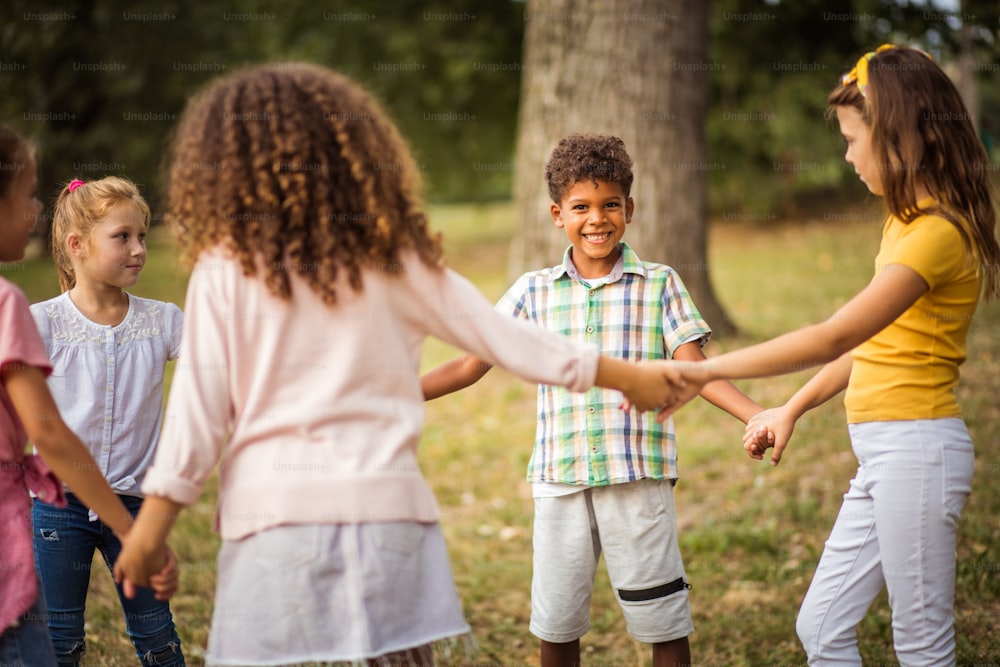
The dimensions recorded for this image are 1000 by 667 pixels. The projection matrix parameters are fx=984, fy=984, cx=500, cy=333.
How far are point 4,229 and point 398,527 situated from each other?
1.16m

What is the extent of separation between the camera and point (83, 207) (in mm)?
3047

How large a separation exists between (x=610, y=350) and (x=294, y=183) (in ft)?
4.11

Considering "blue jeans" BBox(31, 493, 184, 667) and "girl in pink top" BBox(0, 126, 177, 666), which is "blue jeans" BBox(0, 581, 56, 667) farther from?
"blue jeans" BBox(31, 493, 184, 667)

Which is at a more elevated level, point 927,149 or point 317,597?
point 927,149

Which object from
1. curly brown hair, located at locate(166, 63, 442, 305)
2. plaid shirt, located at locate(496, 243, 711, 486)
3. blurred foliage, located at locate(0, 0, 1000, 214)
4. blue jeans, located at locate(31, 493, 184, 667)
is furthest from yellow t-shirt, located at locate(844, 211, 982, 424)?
blurred foliage, located at locate(0, 0, 1000, 214)

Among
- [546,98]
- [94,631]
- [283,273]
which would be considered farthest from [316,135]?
[546,98]

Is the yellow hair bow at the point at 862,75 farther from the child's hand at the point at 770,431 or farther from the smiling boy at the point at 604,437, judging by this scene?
the child's hand at the point at 770,431

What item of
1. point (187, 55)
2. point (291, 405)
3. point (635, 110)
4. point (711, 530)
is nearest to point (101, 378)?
point (291, 405)

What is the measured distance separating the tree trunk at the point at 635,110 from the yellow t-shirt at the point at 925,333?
4695 mm

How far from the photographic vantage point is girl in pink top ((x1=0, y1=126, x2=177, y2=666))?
7.21 ft

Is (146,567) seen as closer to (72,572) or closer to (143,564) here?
(143,564)

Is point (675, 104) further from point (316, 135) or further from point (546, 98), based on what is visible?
point (316, 135)

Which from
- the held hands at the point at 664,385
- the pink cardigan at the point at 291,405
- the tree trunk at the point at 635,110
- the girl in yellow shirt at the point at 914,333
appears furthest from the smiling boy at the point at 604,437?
the tree trunk at the point at 635,110

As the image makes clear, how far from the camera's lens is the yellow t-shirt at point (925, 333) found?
7.97 feet
